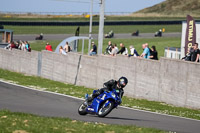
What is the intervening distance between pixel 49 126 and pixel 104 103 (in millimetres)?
3238

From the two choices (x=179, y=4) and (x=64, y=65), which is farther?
(x=179, y=4)

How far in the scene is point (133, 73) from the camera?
23125 millimetres

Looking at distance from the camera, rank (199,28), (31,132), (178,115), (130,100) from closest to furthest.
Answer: (31,132), (178,115), (130,100), (199,28)

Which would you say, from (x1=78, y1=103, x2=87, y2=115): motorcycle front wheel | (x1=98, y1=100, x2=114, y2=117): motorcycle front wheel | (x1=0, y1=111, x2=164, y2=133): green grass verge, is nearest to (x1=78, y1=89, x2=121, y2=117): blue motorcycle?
(x1=98, y1=100, x2=114, y2=117): motorcycle front wheel

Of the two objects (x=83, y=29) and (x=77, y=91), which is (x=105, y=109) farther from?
(x=83, y=29)

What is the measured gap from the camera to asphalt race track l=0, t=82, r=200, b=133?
1413 cm

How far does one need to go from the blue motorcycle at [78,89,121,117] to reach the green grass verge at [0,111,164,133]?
179cm

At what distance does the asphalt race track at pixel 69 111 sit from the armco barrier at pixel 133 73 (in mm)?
3228

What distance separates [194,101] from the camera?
19.8 m

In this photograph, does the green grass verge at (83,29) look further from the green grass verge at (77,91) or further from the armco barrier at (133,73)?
the armco barrier at (133,73)

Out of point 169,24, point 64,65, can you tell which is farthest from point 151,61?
point 169,24

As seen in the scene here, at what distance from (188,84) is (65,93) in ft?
20.3


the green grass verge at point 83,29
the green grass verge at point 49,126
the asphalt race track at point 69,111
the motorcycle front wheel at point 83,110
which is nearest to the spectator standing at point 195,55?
the asphalt race track at point 69,111

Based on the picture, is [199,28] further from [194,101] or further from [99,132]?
[99,132]
